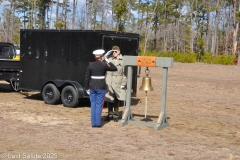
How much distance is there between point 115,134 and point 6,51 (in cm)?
972

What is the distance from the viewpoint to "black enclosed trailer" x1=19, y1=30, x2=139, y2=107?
1170cm

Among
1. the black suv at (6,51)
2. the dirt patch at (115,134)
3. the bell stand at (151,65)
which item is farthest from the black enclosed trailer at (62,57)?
the black suv at (6,51)

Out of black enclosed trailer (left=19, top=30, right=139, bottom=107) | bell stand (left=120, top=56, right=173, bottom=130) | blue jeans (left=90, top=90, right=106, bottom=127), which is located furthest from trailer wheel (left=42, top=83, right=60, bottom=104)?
blue jeans (left=90, top=90, right=106, bottom=127)

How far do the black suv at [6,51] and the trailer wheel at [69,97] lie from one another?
5636 mm

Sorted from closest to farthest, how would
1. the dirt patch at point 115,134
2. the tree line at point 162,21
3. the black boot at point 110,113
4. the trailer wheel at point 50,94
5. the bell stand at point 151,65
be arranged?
the dirt patch at point 115,134
the bell stand at point 151,65
the black boot at point 110,113
the trailer wheel at point 50,94
the tree line at point 162,21

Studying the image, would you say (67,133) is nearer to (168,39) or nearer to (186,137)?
(186,137)

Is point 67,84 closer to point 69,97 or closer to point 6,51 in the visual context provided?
point 69,97

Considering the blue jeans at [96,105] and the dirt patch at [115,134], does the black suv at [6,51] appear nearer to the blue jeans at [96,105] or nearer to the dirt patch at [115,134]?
the dirt patch at [115,134]

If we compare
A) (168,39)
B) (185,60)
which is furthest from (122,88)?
(168,39)

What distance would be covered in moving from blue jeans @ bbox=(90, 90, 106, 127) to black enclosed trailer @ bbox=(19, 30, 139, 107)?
2554mm

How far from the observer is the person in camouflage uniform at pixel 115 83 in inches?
388

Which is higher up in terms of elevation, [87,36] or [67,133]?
[87,36]

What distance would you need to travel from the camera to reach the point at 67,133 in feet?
28.2

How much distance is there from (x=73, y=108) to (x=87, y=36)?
2075 mm
